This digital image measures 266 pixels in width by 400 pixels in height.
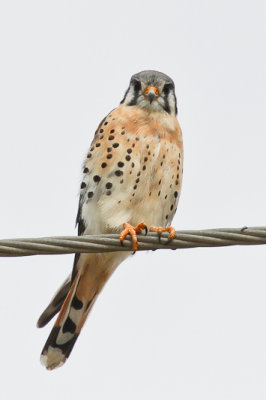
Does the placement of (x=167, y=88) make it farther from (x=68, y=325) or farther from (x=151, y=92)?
(x=68, y=325)

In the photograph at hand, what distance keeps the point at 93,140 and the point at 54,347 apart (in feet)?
4.87

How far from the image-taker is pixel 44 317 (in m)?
6.03

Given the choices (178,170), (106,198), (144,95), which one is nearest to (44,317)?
Result: (106,198)

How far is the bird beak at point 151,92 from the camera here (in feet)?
21.1

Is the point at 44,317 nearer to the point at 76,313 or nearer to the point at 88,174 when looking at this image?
the point at 76,313

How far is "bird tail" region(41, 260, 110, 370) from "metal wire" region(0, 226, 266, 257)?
191 centimetres

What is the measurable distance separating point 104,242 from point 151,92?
7.32ft

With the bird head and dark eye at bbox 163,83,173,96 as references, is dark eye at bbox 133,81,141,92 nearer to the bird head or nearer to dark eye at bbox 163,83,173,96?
the bird head

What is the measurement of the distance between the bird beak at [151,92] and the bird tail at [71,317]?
1277mm

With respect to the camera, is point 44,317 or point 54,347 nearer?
point 44,317

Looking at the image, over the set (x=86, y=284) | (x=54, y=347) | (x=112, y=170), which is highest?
(x=112, y=170)

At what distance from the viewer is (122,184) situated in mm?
5938

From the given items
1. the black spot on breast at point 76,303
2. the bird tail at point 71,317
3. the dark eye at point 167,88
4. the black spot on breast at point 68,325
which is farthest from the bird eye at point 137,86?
the black spot on breast at point 68,325

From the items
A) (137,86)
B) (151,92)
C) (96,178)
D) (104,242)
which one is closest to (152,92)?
(151,92)
